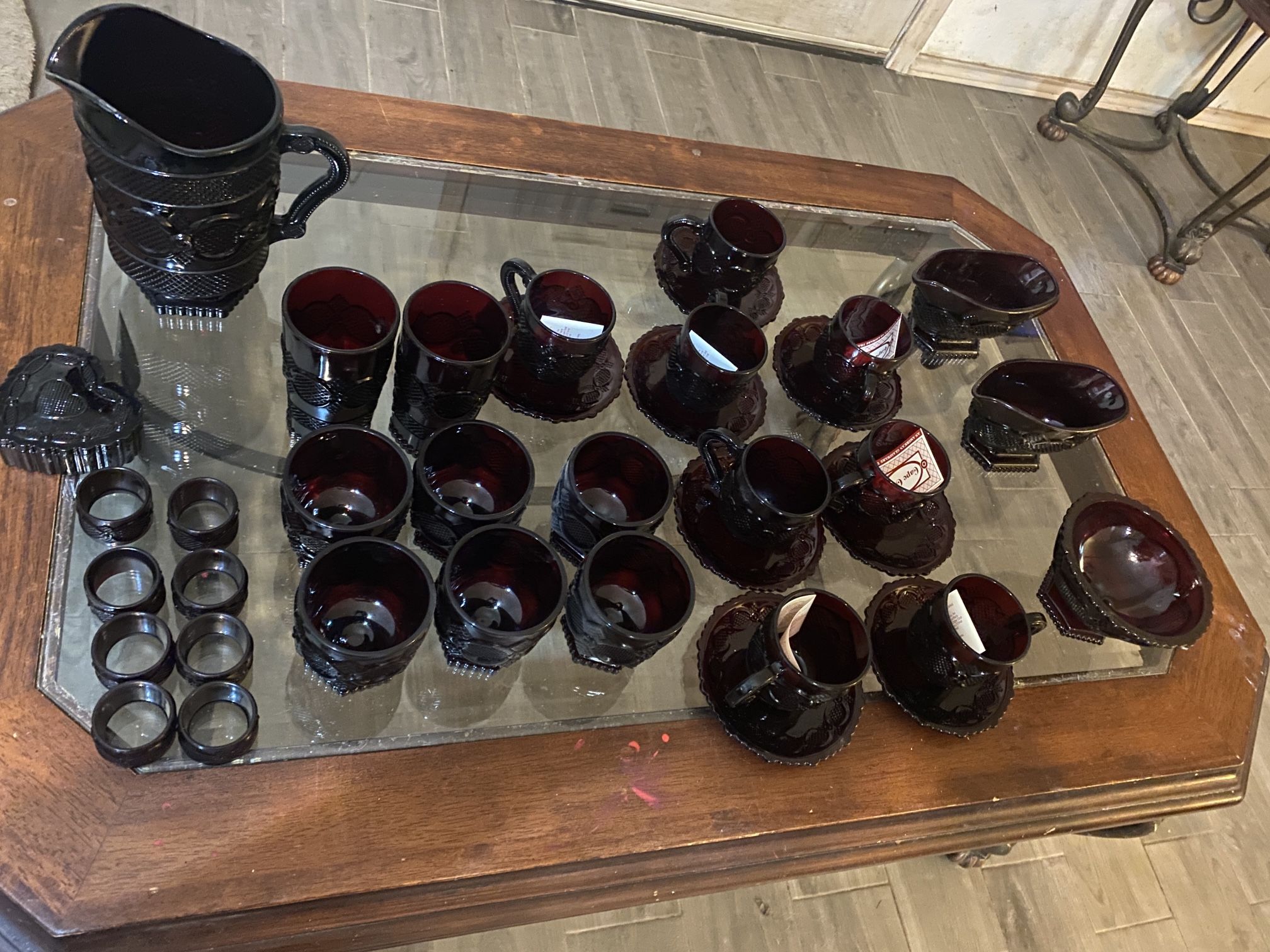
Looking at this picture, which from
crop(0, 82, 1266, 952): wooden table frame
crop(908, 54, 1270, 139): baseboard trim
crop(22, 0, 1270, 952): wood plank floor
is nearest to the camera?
crop(0, 82, 1266, 952): wooden table frame

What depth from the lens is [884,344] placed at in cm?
95

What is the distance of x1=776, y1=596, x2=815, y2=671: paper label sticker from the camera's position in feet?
2.43

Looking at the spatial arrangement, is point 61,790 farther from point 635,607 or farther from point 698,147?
point 698,147

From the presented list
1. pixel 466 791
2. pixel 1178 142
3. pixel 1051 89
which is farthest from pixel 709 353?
pixel 1178 142

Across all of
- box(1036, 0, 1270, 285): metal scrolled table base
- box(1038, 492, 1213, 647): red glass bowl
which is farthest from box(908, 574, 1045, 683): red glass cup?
box(1036, 0, 1270, 285): metal scrolled table base

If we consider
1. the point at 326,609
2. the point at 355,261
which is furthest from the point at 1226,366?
the point at 326,609

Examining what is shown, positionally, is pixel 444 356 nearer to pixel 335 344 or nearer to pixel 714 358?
pixel 335 344

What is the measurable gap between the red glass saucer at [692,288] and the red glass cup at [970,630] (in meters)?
0.36

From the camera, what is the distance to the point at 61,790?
22.2 inches

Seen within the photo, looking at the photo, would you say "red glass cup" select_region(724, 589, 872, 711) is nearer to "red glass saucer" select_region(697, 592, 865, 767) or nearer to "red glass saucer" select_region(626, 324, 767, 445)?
"red glass saucer" select_region(697, 592, 865, 767)

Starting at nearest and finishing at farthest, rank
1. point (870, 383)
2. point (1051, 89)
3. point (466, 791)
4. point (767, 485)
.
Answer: point (466, 791) → point (767, 485) → point (870, 383) → point (1051, 89)

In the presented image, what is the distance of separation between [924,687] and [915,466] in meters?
0.22

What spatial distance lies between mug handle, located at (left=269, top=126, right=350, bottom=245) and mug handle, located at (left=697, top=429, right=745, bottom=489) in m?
0.37

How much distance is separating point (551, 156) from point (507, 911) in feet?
2.37
